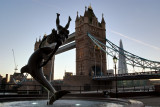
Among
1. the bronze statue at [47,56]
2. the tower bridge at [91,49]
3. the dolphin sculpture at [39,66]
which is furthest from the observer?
the tower bridge at [91,49]

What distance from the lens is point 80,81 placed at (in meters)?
38.3

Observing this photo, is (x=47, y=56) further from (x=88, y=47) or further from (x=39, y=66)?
(x=88, y=47)

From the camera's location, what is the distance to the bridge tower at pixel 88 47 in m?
48.0

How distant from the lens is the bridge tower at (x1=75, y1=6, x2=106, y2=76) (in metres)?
48.0

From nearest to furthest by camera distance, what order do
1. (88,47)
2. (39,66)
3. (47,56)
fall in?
(47,56)
(39,66)
(88,47)

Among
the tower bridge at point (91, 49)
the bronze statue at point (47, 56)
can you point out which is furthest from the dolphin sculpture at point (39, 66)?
the tower bridge at point (91, 49)

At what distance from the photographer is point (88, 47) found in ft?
161

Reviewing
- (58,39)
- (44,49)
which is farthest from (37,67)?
(58,39)

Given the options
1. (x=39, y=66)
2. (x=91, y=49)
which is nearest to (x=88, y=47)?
(x=91, y=49)

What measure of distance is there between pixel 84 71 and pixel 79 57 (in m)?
6.17

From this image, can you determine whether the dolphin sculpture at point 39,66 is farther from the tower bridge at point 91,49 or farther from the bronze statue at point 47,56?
the tower bridge at point 91,49

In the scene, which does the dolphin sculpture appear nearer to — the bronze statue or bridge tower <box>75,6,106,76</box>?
the bronze statue

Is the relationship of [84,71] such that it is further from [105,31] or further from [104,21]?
[104,21]

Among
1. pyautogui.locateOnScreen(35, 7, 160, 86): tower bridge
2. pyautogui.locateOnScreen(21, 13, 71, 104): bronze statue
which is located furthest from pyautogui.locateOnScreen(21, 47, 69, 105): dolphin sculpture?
pyautogui.locateOnScreen(35, 7, 160, 86): tower bridge
